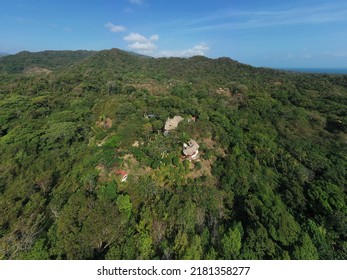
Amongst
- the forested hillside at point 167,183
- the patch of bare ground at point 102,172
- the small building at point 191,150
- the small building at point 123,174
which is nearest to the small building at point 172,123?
the forested hillside at point 167,183

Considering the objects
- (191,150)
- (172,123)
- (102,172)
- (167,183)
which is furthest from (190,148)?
(102,172)

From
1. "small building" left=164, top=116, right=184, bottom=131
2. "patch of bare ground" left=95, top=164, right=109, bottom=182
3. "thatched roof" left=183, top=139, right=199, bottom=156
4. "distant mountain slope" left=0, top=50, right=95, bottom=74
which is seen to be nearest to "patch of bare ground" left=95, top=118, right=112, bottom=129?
"small building" left=164, top=116, right=184, bottom=131

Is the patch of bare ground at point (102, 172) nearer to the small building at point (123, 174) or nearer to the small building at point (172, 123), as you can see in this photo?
the small building at point (123, 174)

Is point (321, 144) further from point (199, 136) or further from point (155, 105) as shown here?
point (155, 105)

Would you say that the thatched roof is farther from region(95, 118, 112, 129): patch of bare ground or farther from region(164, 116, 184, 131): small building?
region(95, 118, 112, 129): patch of bare ground

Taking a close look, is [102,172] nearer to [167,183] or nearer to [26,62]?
[167,183]

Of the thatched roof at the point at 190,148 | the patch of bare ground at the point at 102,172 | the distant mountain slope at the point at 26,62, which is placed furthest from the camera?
the distant mountain slope at the point at 26,62

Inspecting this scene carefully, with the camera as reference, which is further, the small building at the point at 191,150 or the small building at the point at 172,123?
the small building at the point at 172,123

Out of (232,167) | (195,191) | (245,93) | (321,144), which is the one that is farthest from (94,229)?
(245,93)
